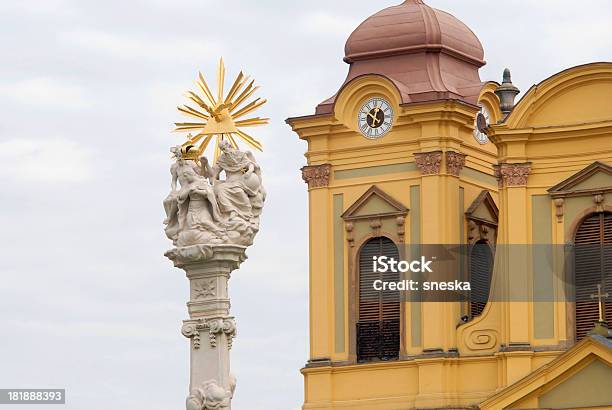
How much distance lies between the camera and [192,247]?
33.2m

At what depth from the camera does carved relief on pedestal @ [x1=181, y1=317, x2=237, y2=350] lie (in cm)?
3306

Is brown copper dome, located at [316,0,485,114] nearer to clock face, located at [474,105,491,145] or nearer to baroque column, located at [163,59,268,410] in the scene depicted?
clock face, located at [474,105,491,145]

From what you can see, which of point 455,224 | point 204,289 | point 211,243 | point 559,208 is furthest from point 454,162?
point 211,243

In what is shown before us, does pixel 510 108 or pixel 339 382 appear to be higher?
pixel 510 108

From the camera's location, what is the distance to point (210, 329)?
3309cm

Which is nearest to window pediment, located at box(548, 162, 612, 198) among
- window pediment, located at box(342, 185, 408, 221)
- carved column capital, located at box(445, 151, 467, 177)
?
carved column capital, located at box(445, 151, 467, 177)

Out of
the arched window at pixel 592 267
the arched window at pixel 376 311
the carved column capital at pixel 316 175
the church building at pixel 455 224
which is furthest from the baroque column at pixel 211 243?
the carved column capital at pixel 316 175

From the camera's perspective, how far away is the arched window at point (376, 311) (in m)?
51.1

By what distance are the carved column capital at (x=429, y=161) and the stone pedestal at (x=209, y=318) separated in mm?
18056

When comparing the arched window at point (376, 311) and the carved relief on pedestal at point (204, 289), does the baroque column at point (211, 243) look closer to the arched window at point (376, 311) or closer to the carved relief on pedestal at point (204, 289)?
the carved relief on pedestal at point (204, 289)

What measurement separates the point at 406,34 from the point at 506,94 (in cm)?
232

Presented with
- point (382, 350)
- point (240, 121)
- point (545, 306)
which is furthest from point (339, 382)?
point (240, 121)

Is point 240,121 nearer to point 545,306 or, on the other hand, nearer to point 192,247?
point 192,247

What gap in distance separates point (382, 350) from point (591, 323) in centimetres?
459
